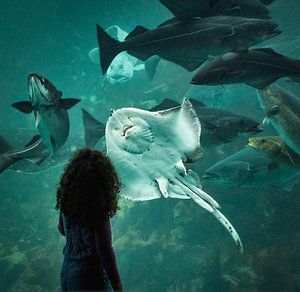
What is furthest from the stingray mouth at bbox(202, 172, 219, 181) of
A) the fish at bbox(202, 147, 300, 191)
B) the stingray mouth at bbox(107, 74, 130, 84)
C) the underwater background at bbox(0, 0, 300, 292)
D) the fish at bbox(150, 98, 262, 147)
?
the stingray mouth at bbox(107, 74, 130, 84)

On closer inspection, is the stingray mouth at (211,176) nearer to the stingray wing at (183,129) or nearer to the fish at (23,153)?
the stingray wing at (183,129)

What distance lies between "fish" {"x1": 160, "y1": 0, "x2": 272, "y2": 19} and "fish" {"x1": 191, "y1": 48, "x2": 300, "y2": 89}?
672 millimetres

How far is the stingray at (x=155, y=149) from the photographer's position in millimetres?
2453

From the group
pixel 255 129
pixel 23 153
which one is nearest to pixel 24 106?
pixel 23 153

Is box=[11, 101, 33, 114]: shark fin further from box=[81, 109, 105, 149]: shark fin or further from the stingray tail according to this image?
the stingray tail

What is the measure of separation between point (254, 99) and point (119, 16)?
9918 millimetres

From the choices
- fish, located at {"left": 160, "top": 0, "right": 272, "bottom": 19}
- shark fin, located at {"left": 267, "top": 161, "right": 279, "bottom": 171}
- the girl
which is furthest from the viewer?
shark fin, located at {"left": 267, "top": 161, "right": 279, "bottom": 171}

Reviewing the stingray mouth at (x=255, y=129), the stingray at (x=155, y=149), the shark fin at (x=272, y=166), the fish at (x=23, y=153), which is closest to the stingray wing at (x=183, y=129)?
the stingray at (x=155, y=149)

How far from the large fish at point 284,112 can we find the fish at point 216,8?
943 millimetres

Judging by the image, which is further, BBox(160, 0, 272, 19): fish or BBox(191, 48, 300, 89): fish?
BBox(160, 0, 272, 19): fish

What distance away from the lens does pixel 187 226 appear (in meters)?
7.77

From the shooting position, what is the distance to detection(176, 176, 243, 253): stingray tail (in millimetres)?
2012

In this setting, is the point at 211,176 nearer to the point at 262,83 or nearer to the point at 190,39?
the point at 262,83

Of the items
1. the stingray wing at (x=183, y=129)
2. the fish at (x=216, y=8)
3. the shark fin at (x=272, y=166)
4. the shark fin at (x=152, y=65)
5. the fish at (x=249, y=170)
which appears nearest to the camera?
the stingray wing at (x=183, y=129)
